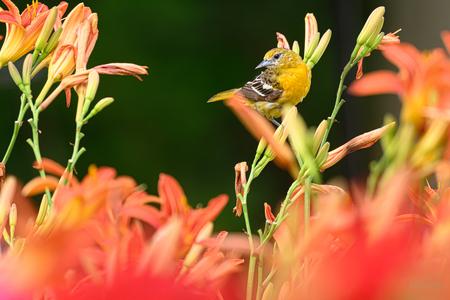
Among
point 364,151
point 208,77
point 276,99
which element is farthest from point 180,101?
point 276,99

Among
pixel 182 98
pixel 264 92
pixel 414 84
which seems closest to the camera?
pixel 414 84

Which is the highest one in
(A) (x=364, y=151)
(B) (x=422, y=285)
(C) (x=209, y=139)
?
(B) (x=422, y=285)

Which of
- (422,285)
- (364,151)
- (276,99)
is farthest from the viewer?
(364,151)

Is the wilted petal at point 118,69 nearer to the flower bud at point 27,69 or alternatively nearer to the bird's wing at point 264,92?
the flower bud at point 27,69

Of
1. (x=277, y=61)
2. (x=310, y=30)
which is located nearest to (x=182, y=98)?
(x=277, y=61)

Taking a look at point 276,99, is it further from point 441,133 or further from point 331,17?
point 331,17

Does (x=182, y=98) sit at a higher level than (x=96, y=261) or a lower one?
lower

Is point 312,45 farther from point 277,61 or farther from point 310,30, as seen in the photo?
point 277,61

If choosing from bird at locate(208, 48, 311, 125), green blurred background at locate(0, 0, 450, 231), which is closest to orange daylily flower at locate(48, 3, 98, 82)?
bird at locate(208, 48, 311, 125)
